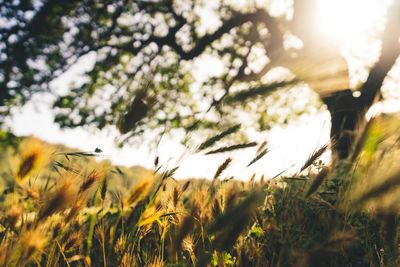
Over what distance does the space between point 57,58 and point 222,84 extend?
443 centimetres

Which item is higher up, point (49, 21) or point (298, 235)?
point (49, 21)

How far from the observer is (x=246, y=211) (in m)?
1.02

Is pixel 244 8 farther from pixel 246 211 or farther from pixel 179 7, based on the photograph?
pixel 246 211

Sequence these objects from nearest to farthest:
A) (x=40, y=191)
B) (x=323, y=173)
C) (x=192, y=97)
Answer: (x=40, y=191)
(x=323, y=173)
(x=192, y=97)

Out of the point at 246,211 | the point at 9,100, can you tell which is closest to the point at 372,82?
the point at 9,100

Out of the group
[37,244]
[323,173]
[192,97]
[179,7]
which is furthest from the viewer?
[192,97]

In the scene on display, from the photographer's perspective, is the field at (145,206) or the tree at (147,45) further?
the tree at (147,45)

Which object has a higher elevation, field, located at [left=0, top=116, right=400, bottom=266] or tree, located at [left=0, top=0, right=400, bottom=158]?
tree, located at [left=0, top=0, right=400, bottom=158]

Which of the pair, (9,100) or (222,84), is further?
(222,84)

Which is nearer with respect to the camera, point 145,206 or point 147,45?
point 145,206

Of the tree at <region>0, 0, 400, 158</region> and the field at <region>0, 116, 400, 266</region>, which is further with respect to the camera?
the tree at <region>0, 0, 400, 158</region>

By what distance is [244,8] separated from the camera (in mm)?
10781

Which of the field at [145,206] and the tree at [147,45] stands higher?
the tree at [147,45]

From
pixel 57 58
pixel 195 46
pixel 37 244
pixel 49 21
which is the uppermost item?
pixel 195 46
